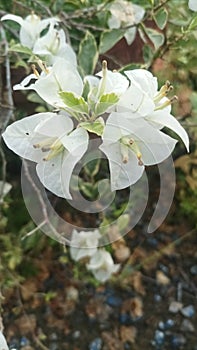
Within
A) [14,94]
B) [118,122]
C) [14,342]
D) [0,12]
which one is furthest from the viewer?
[14,94]

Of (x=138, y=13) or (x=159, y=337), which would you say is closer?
(x=138, y=13)

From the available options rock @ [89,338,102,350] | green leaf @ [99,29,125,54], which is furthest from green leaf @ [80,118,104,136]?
rock @ [89,338,102,350]

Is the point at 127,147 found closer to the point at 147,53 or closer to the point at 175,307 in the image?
the point at 147,53

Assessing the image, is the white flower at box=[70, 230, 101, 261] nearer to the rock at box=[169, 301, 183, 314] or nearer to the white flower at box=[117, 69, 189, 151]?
the rock at box=[169, 301, 183, 314]

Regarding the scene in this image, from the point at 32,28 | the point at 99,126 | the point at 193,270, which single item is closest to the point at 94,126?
the point at 99,126

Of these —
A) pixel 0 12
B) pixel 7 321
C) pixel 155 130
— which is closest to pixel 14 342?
pixel 7 321

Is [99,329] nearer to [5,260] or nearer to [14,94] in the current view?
[5,260]

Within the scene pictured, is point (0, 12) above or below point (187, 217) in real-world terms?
above
